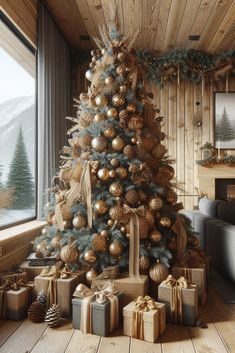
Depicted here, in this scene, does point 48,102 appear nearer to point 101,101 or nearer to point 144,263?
point 101,101

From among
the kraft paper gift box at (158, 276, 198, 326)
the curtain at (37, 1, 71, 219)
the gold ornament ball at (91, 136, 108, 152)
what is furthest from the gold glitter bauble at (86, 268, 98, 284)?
the curtain at (37, 1, 71, 219)

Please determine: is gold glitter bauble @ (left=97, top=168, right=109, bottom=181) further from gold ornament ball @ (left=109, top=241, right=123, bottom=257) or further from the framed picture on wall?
the framed picture on wall

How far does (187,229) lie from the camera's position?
8.68ft

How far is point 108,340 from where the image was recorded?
1847 millimetres

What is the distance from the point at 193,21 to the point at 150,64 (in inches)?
41.6

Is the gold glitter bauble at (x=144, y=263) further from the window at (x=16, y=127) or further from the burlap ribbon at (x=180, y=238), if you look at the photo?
the window at (x=16, y=127)

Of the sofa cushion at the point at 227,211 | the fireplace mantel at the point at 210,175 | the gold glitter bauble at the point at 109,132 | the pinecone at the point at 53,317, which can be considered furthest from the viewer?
the fireplace mantel at the point at 210,175

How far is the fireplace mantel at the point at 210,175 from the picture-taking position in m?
5.17

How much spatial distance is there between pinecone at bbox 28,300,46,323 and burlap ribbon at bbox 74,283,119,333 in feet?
0.82

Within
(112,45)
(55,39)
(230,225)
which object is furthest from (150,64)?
(230,225)

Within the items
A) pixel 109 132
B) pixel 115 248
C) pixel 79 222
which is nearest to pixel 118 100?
pixel 109 132

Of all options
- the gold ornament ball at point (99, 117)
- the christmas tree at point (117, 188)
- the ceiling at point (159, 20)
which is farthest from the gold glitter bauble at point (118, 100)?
the ceiling at point (159, 20)

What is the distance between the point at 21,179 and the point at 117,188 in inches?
59.6

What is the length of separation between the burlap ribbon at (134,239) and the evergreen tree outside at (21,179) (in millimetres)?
1444
